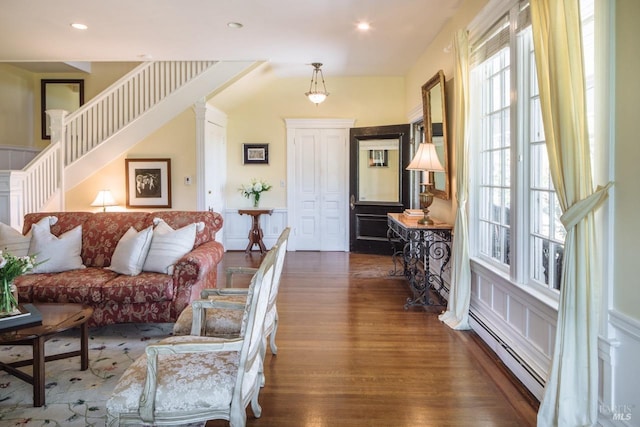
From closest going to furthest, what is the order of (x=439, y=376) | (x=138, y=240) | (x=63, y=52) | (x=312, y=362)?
(x=439, y=376)
(x=312, y=362)
(x=138, y=240)
(x=63, y=52)

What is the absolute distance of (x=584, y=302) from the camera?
1.90 m

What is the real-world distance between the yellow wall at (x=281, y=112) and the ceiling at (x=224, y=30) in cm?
95

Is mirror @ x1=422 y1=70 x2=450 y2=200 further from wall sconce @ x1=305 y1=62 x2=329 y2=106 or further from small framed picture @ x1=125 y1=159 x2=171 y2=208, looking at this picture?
small framed picture @ x1=125 y1=159 x2=171 y2=208

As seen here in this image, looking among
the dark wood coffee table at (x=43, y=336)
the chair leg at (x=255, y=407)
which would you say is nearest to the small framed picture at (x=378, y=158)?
the dark wood coffee table at (x=43, y=336)

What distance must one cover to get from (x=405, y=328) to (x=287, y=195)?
445cm

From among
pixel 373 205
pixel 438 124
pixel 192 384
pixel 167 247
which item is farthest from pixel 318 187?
pixel 192 384

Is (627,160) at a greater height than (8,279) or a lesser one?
greater

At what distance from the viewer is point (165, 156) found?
6.37 metres

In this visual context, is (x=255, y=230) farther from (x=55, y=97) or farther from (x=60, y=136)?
(x=55, y=97)

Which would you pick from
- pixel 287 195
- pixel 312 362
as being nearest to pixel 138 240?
pixel 312 362

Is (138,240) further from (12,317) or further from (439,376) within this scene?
(439,376)

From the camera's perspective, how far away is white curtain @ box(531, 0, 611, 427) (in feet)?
6.23

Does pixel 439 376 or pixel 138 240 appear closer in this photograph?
pixel 439 376

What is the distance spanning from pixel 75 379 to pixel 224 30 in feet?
12.8
